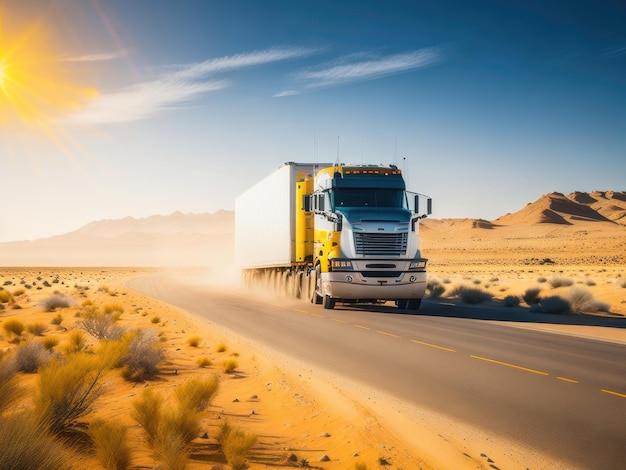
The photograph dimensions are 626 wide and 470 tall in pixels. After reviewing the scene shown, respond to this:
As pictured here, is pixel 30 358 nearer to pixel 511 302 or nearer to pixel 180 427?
pixel 180 427

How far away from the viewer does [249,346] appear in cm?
1331

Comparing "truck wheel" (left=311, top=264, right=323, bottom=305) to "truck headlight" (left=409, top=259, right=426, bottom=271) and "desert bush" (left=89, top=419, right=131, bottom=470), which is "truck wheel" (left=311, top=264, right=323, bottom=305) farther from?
"desert bush" (left=89, top=419, right=131, bottom=470)

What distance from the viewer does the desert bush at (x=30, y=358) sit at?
10.3 meters

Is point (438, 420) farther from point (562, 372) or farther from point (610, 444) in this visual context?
point (562, 372)

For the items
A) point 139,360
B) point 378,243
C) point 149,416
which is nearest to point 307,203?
point 378,243

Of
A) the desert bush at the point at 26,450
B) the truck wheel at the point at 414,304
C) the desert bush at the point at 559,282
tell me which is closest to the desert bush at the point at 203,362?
the desert bush at the point at 26,450

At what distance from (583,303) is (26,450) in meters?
22.9

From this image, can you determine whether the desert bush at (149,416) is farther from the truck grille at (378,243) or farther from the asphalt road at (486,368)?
the truck grille at (378,243)

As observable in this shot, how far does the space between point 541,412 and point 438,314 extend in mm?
13891

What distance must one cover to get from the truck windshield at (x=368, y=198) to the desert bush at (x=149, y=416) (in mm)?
15319

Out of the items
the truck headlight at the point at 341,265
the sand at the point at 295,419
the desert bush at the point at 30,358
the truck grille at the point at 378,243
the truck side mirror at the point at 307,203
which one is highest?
the truck side mirror at the point at 307,203

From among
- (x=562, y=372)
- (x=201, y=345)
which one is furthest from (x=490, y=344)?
(x=201, y=345)

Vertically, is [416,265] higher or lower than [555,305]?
higher

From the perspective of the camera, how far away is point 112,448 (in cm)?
526
